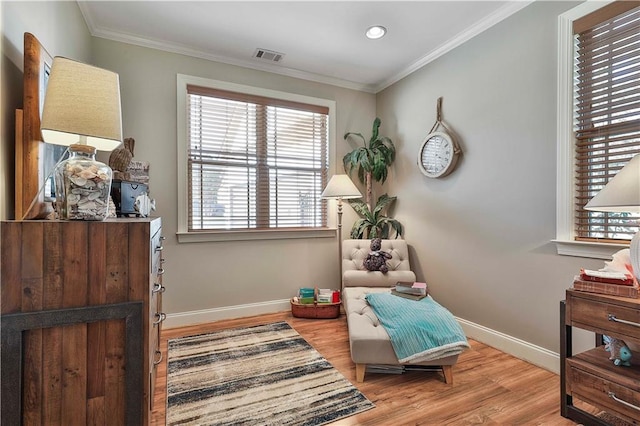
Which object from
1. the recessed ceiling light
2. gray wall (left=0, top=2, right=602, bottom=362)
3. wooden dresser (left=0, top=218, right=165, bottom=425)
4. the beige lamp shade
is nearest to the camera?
wooden dresser (left=0, top=218, right=165, bottom=425)

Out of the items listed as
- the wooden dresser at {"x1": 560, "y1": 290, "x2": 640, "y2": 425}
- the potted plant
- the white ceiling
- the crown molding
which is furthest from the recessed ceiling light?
the wooden dresser at {"x1": 560, "y1": 290, "x2": 640, "y2": 425}

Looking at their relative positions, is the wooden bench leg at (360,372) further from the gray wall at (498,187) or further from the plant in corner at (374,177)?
the plant in corner at (374,177)

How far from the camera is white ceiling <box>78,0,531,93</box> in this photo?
2.36 metres

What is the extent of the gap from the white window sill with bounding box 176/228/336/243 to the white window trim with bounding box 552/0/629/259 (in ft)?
7.17

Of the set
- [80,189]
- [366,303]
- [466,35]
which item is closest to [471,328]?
[366,303]

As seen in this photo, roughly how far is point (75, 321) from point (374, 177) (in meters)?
3.11

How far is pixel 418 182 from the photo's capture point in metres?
3.27

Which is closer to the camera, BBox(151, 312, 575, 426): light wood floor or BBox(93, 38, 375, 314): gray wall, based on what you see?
BBox(151, 312, 575, 426): light wood floor

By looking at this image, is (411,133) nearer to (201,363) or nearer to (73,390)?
(201,363)

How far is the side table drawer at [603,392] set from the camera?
134cm

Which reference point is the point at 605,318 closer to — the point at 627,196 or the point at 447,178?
the point at 627,196

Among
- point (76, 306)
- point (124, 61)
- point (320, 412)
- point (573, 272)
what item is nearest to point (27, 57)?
point (76, 306)

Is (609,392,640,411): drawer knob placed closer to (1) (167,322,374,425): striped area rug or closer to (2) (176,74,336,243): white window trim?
(1) (167,322,374,425): striped area rug

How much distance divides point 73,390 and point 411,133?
10.9 feet
